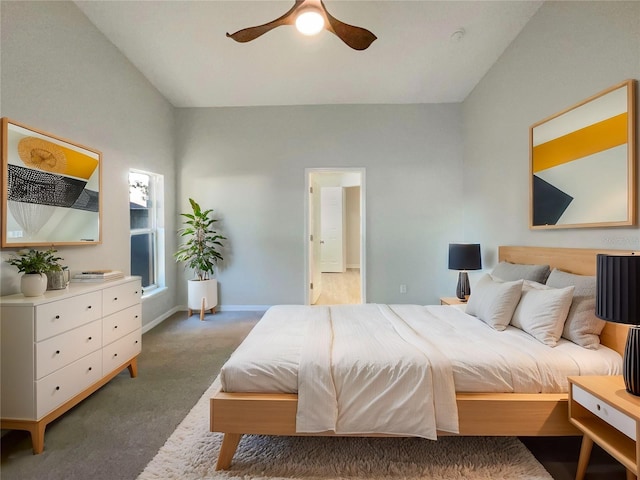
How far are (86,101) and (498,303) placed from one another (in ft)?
12.3

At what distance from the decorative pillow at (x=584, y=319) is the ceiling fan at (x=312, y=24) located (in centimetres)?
206

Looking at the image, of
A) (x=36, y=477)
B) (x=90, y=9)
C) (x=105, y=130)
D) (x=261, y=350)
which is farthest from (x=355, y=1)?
(x=36, y=477)

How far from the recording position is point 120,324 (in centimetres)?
234

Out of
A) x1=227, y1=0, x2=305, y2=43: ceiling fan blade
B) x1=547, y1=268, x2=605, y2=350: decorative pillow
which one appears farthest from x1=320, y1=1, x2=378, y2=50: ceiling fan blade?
x1=547, y1=268, x2=605, y2=350: decorative pillow

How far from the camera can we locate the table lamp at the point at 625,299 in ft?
4.10

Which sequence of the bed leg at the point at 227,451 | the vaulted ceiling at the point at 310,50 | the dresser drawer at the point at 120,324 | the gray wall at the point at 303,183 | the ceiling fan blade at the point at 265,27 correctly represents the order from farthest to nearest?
1. the gray wall at the point at 303,183
2. the vaulted ceiling at the point at 310,50
3. the dresser drawer at the point at 120,324
4. the ceiling fan blade at the point at 265,27
5. the bed leg at the point at 227,451

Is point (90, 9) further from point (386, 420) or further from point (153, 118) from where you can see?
point (386, 420)

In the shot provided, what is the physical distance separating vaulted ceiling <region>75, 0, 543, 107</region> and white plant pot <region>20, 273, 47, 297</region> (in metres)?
2.31

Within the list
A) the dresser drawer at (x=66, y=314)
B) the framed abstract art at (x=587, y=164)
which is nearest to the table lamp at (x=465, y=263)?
the framed abstract art at (x=587, y=164)

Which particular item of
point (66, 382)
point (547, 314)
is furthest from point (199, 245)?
point (547, 314)

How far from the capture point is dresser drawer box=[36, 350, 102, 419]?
5.50 ft

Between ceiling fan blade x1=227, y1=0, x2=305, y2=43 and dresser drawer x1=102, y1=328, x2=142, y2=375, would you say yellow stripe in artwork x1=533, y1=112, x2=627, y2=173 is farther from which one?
dresser drawer x1=102, y1=328, x2=142, y2=375

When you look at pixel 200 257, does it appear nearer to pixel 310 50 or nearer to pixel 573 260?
pixel 310 50

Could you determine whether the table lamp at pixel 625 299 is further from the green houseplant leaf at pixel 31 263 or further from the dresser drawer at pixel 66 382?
the green houseplant leaf at pixel 31 263
